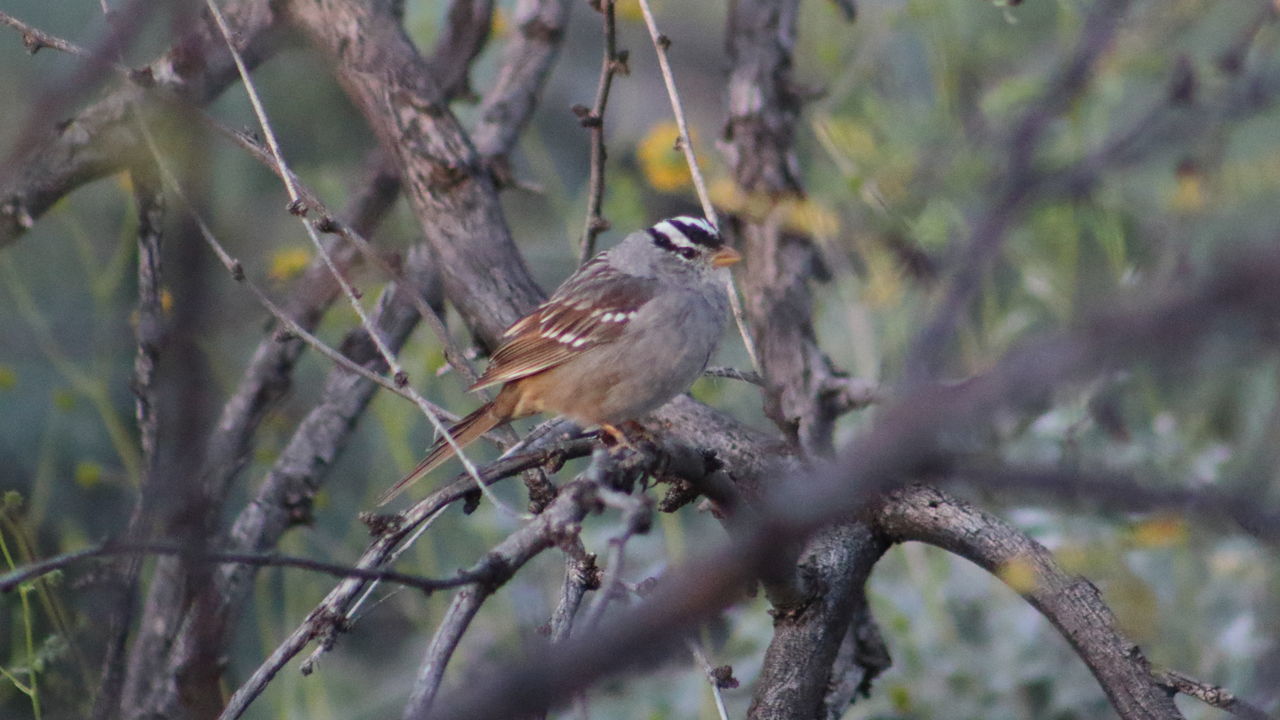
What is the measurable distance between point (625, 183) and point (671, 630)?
452cm

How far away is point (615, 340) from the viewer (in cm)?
414

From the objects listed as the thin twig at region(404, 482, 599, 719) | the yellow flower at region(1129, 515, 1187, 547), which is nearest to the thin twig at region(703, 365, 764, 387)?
the thin twig at region(404, 482, 599, 719)

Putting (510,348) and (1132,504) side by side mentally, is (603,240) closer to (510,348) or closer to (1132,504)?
(510,348)

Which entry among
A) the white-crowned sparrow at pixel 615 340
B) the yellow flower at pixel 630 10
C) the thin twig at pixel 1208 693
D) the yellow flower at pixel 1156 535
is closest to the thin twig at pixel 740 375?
the white-crowned sparrow at pixel 615 340

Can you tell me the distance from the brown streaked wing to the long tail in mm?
131

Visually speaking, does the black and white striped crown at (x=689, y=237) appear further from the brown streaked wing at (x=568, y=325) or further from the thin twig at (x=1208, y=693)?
the thin twig at (x=1208, y=693)

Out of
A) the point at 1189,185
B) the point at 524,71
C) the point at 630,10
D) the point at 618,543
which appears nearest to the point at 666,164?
the point at 630,10

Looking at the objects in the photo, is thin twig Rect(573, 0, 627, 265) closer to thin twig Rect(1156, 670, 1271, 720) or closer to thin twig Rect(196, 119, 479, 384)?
thin twig Rect(196, 119, 479, 384)

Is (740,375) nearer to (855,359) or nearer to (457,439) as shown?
(457,439)

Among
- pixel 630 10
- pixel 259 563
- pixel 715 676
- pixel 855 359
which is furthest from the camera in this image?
pixel 855 359

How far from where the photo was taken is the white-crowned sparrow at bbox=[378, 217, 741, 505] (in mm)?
3852

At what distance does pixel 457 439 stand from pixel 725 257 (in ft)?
3.47

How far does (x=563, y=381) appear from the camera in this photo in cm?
409

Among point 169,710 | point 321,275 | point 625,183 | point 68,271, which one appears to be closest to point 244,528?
point 169,710
